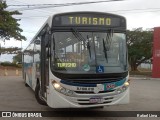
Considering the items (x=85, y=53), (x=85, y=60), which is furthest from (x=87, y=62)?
(x=85, y=53)

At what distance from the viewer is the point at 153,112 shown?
11891 millimetres

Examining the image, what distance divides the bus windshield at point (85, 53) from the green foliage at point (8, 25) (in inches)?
1485

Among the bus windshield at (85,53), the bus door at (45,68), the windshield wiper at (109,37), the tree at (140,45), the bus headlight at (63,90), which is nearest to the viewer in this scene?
the bus headlight at (63,90)

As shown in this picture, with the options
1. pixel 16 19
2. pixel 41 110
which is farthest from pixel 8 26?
pixel 41 110

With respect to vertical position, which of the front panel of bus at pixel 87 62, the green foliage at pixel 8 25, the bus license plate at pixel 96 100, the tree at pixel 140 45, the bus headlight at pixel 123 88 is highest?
the front panel of bus at pixel 87 62

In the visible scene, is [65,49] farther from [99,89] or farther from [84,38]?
[99,89]

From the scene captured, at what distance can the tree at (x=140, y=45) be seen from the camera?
5862 cm

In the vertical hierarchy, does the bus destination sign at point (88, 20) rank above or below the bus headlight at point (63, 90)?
above

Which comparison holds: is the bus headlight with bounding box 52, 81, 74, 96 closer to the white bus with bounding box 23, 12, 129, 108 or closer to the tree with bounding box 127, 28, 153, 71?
the white bus with bounding box 23, 12, 129, 108

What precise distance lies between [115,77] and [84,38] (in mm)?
1508

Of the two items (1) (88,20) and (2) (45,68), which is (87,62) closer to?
(1) (88,20)

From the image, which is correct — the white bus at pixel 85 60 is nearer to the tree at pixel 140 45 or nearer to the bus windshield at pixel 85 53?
the bus windshield at pixel 85 53

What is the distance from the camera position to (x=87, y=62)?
→ 10.1 m

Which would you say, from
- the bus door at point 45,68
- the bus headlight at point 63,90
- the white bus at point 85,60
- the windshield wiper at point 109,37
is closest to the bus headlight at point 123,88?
the white bus at point 85,60
